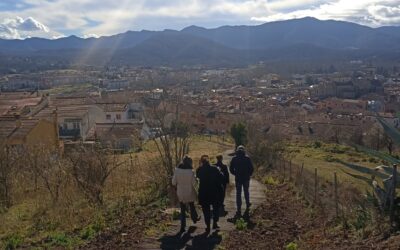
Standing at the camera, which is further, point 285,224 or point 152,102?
point 152,102

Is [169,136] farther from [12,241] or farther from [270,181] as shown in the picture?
[12,241]

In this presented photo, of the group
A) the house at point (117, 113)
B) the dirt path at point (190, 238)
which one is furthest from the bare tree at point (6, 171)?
the house at point (117, 113)

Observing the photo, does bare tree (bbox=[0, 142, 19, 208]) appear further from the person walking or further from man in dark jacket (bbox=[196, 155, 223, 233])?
man in dark jacket (bbox=[196, 155, 223, 233])

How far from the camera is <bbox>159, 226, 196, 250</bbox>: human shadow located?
778 centimetres

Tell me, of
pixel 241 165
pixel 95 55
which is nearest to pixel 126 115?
pixel 241 165

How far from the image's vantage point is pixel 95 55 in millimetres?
187125

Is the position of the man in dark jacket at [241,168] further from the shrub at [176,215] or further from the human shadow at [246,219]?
the shrub at [176,215]

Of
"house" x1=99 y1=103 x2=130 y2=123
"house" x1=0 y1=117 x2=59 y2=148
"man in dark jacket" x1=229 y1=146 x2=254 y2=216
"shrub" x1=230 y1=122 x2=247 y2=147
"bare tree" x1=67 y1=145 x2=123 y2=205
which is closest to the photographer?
"man in dark jacket" x1=229 y1=146 x2=254 y2=216

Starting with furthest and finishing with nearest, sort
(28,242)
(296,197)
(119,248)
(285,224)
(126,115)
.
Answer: (126,115) → (296,197) → (285,224) → (28,242) → (119,248)

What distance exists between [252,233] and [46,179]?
5.52 m

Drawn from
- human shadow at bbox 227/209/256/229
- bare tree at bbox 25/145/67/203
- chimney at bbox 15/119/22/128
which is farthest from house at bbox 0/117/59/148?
human shadow at bbox 227/209/256/229

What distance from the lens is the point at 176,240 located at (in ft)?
26.5

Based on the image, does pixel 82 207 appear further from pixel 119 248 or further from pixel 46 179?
pixel 119 248

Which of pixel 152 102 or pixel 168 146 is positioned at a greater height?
pixel 152 102
